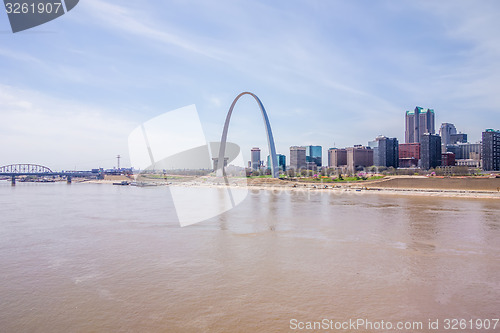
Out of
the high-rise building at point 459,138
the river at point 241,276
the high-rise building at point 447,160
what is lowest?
the river at point 241,276

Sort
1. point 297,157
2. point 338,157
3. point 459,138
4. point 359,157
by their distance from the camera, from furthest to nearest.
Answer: point 459,138 → point 297,157 → point 338,157 → point 359,157

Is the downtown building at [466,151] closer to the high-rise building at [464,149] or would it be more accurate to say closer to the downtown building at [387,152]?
the high-rise building at [464,149]

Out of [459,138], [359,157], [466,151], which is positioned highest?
[459,138]

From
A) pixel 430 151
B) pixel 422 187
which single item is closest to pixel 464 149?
pixel 430 151

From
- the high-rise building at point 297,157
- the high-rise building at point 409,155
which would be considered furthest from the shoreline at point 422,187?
the high-rise building at point 297,157

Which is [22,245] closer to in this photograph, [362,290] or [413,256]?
[362,290]

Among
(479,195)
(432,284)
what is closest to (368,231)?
(432,284)

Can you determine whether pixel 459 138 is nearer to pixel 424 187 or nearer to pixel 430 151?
pixel 430 151
